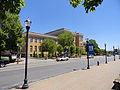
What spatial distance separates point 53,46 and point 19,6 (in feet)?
142

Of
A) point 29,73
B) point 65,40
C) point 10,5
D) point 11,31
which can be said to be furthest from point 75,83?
point 65,40

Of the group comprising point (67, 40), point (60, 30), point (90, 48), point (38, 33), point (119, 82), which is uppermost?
point (60, 30)

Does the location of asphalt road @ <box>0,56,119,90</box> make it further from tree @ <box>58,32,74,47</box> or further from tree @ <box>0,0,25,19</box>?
tree @ <box>58,32,74,47</box>

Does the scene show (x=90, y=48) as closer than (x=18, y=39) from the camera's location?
Yes

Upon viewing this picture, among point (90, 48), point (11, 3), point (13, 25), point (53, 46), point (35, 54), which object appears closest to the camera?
point (11, 3)

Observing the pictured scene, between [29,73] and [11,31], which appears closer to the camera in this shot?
[29,73]

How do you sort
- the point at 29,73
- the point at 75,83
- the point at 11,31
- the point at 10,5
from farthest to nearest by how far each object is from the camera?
1. the point at 11,31
2. the point at 29,73
3. the point at 75,83
4. the point at 10,5

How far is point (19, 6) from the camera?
11.7 ft

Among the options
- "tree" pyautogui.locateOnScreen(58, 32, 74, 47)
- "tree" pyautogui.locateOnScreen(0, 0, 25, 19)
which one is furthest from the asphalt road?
"tree" pyautogui.locateOnScreen(58, 32, 74, 47)

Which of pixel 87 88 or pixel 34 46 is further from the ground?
pixel 34 46

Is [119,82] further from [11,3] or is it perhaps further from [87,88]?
[11,3]

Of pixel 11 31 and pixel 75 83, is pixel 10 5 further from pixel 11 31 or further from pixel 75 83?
pixel 11 31

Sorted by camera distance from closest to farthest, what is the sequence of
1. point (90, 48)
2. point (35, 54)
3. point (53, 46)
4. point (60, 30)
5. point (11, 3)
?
point (11, 3), point (90, 48), point (53, 46), point (35, 54), point (60, 30)

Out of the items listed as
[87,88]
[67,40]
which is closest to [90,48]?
[87,88]
